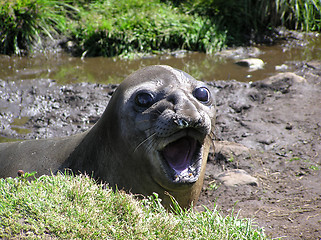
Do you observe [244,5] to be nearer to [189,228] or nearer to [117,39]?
[117,39]

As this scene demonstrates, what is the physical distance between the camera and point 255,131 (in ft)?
22.6

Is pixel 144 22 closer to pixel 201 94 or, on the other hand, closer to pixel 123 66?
pixel 123 66

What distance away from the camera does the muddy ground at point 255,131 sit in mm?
4742

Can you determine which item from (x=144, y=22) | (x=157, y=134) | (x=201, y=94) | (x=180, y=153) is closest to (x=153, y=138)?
(x=157, y=134)

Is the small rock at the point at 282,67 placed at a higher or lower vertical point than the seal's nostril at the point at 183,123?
lower

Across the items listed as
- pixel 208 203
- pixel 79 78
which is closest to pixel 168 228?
pixel 208 203

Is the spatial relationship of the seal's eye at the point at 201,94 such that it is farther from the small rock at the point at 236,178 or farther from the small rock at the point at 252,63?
the small rock at the point at 252,63

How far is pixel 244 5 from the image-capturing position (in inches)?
538

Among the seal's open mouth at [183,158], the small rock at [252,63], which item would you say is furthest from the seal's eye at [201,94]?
the small rock at [252,63]

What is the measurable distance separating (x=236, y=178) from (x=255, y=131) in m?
1.60

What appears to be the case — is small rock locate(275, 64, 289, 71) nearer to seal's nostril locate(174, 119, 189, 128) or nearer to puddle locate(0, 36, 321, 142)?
puddle locate(0, 36, 321, 142)

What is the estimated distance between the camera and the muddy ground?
4742mm

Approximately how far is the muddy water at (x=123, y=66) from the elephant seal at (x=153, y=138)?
5.22 m

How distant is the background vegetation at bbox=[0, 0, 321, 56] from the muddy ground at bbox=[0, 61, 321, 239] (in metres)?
2.88
